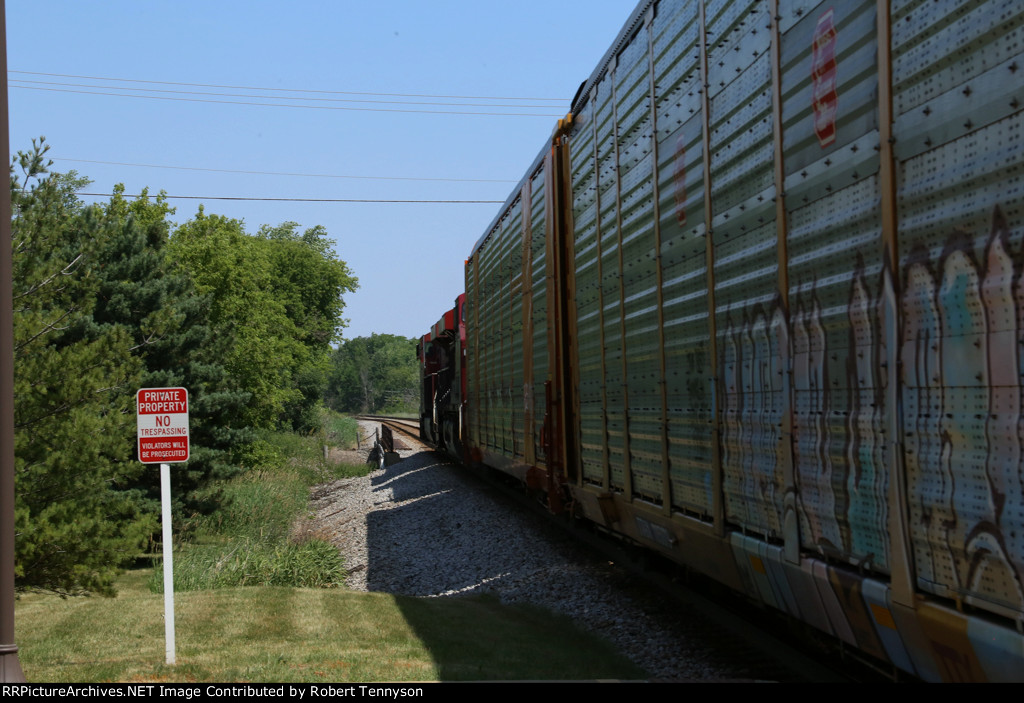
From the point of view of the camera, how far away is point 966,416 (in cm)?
332

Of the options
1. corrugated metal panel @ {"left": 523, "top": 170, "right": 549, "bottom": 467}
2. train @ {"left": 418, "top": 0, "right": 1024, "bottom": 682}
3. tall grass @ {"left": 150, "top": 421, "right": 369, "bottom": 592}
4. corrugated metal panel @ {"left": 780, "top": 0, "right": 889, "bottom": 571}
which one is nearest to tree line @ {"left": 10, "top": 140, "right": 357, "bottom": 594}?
tall grass @ {"left": 150, "top": 421, "right": 369, "bottom": 592}

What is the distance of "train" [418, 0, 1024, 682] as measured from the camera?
Result: 3250 mm

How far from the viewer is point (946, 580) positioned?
347 centimetres

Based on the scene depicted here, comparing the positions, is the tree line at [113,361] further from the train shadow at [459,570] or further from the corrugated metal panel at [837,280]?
the corrugated metal panel at [837,280]

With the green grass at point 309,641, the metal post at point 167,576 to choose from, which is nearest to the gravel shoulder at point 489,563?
the green grass at point 309,641

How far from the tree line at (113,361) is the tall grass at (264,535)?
0.84m

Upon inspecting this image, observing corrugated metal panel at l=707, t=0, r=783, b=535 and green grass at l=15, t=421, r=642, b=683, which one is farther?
green grass at l=15, t=421, r=642, b=683

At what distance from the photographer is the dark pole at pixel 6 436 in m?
6.30

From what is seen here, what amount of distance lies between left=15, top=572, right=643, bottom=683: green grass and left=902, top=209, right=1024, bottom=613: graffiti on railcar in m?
3.98

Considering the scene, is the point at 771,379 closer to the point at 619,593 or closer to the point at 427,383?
the point at 619,593

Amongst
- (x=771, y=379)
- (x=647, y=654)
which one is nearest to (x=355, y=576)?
(x=647, y=654)

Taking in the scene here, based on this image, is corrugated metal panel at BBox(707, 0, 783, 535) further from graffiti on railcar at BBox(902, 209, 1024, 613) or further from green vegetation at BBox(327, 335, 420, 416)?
green vegetation at BBox(327, 335, 420, 416)

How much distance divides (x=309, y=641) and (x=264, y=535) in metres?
11.1

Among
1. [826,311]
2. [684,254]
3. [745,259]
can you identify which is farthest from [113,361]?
[826,311]
